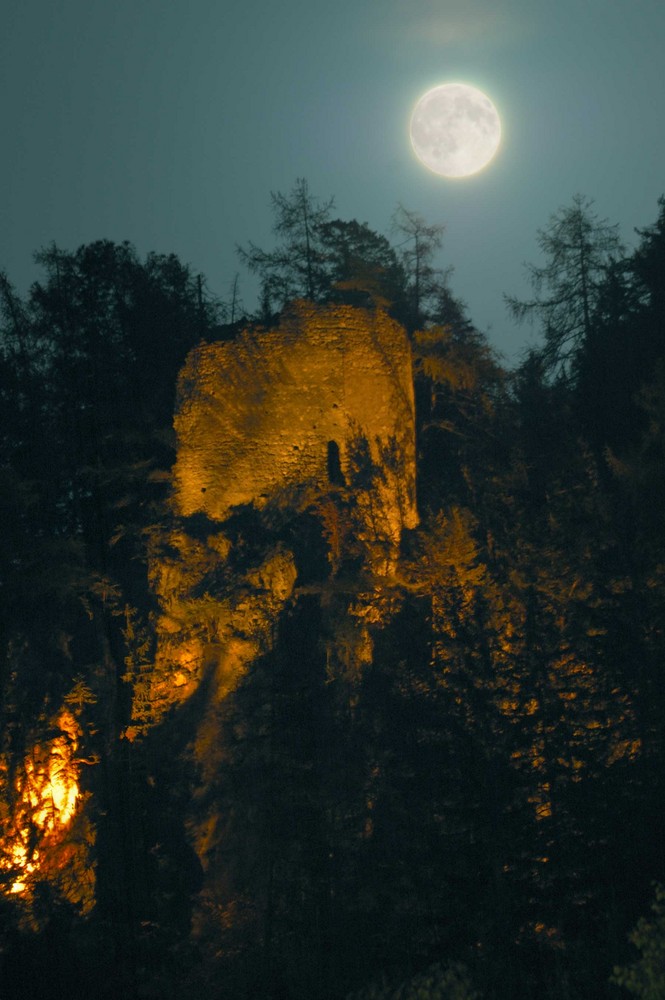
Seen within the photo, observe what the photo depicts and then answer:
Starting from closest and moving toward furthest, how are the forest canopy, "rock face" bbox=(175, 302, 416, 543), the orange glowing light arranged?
the forest canopy → the orange glowing light → "rock face" bbox=(175, 302, 416, 543)

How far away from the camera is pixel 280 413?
16438mm

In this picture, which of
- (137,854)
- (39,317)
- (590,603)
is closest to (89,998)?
(137,854)

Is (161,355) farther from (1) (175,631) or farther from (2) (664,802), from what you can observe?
(2) (664,802)

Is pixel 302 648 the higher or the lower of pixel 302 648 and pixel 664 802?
the higher

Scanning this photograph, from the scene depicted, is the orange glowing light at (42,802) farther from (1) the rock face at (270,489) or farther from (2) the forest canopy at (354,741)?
(1) the rock face at (270,489)

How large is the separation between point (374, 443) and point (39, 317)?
10.3m

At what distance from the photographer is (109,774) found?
53.5 ft

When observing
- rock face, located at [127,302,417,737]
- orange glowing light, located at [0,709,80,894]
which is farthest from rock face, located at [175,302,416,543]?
orange glowing light, located at [0,709,80,894]

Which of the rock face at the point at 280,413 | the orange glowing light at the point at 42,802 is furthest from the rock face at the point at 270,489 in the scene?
the orange glowing light at the point at 42,802

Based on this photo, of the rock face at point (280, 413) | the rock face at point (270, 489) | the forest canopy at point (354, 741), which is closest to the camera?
the forest canopy at point (354, 741)

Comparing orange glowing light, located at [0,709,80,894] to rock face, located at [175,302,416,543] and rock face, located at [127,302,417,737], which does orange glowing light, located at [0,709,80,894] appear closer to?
rock face, located at [127,302,417,737]

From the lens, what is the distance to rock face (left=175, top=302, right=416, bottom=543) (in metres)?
16.4

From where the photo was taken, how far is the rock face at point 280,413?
1641 centimetres

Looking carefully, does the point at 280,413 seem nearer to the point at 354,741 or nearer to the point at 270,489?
the point at 270,489
